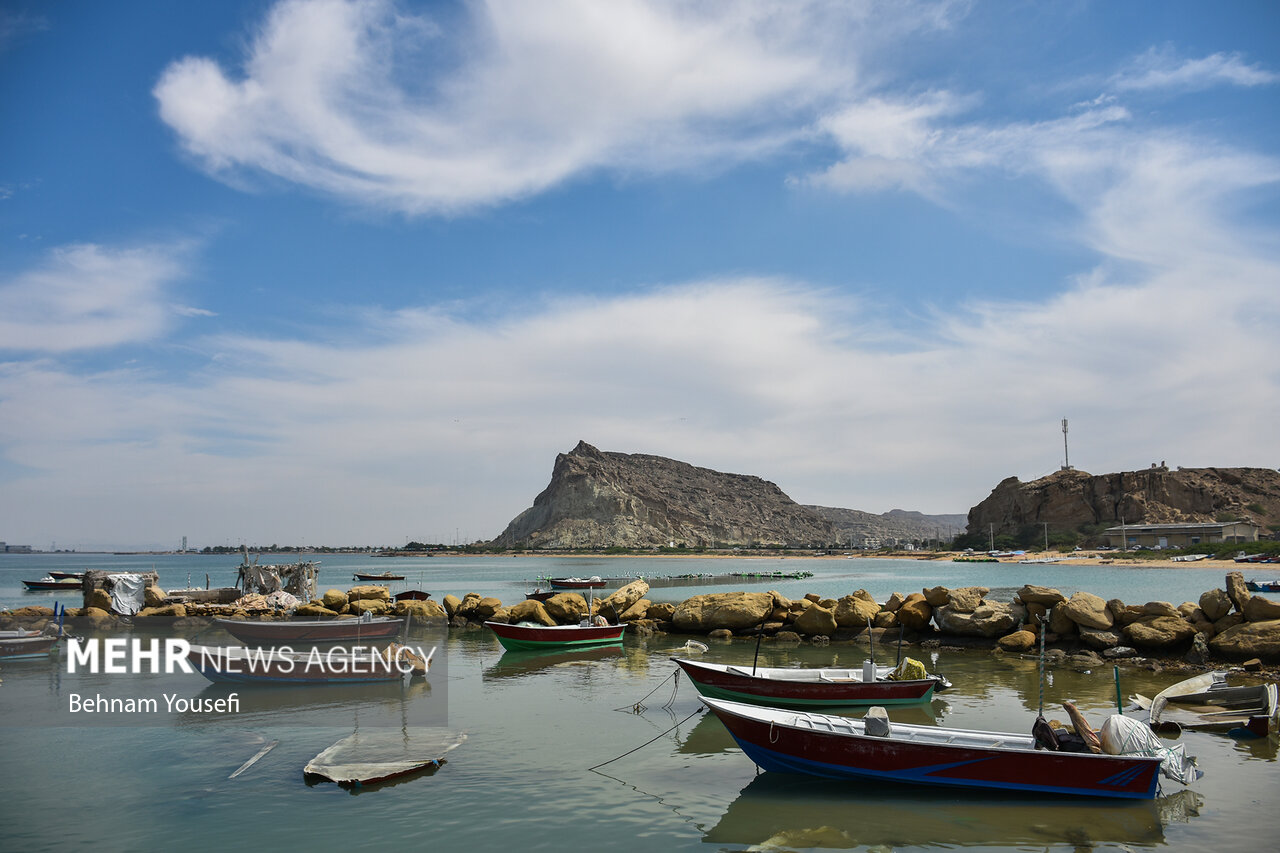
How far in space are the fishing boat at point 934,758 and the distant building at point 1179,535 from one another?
118 meters

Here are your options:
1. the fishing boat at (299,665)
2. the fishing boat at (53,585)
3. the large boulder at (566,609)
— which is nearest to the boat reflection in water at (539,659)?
the fishing boat at (299,665)

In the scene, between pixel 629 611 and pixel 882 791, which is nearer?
pixel 882 791

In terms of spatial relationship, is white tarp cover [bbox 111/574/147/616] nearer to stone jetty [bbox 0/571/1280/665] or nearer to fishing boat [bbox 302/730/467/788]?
stone jetty [bbox 0/571/1280/665]

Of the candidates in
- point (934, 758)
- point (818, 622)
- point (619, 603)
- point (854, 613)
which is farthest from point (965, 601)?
point (934, 758)

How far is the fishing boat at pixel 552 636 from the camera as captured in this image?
30.7 metres

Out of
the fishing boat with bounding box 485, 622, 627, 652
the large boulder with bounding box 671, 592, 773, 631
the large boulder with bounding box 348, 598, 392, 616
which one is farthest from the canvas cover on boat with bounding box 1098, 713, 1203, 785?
the large boulder with bounding box 348, 598, 392, 616

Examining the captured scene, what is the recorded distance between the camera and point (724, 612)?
3472 centimetres

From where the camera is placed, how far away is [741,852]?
1084 cm

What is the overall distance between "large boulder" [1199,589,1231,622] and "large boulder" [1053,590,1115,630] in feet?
9.16

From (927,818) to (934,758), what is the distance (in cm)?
93

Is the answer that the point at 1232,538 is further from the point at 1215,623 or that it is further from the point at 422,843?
the point at 422,843

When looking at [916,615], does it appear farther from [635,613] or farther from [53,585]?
[53,585]

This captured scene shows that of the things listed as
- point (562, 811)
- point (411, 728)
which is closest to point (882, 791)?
point (562, 811)

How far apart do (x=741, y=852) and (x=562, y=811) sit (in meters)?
2.96
